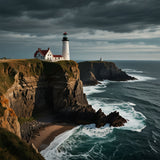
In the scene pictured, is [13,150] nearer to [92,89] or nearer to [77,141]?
[77,141]

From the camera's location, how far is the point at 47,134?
34.2 m

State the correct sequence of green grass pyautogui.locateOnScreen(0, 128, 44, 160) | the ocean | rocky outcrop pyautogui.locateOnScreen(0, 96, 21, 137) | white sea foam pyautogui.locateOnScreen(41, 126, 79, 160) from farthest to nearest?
1. the ocean
2. white sea foam pyautogui.locateOnScreen(41, 126, 79, 160)
3. rocky outcrop pyautogui.locateOnScreen(0, 96, 21, 137)
4. green grass pyautogui.locateOnScreen(0, 128, 44, 160)

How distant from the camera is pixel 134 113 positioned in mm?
47188

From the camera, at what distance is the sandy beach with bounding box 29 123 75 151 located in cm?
3080

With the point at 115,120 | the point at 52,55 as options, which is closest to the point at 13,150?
the point at 115,120

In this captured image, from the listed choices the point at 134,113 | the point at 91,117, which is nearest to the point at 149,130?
the point at 134,113

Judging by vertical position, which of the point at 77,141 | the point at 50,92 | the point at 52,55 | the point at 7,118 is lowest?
the point at 77,141

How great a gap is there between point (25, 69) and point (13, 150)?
30.5 metres

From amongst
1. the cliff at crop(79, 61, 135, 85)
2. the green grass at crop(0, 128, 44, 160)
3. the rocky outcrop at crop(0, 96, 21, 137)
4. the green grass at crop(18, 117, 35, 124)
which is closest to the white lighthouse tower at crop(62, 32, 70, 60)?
the green grass at crop(18, 117, 35, 124)

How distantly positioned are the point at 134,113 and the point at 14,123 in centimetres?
3699

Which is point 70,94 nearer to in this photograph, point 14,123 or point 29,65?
point 29,65

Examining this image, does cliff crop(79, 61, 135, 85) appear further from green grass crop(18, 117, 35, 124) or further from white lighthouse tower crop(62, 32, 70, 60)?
green grass crop(18, 117, 35, 124)

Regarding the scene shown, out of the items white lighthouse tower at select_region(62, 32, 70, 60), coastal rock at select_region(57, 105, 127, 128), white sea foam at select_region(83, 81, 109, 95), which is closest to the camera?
coastal rock at select_region(57, 105, 127, 128)

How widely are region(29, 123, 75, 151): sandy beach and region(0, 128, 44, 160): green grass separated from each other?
15827mm
